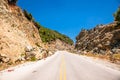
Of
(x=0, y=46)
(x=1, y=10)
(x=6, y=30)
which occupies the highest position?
(x=1, y=10)

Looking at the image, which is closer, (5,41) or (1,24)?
(5,41)

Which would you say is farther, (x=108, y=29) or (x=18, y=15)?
(x=108, y=29)

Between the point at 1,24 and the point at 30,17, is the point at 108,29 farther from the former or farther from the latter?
the point at 1,24

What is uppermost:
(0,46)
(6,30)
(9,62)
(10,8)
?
(10,8)

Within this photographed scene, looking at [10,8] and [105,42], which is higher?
[10,8]

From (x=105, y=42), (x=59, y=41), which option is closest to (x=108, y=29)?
(x=105, y=42)

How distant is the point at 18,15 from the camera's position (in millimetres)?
46719

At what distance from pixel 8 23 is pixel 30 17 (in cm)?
2296

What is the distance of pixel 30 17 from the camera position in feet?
192

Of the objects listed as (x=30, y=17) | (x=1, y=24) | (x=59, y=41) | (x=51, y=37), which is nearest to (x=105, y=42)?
(x=30, y=17)

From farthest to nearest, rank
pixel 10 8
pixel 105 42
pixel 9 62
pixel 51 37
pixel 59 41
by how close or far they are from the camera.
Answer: pixel 59 41
pixel 51 37
pixel 105 42
pixel 10 8
pixel 9 62

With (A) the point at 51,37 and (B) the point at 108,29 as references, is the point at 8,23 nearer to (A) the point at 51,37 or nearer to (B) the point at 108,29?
(B) the point at 108,29

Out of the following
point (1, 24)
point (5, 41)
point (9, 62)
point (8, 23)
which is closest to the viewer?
point (9, 62)

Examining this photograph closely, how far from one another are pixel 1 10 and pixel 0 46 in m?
12.9
